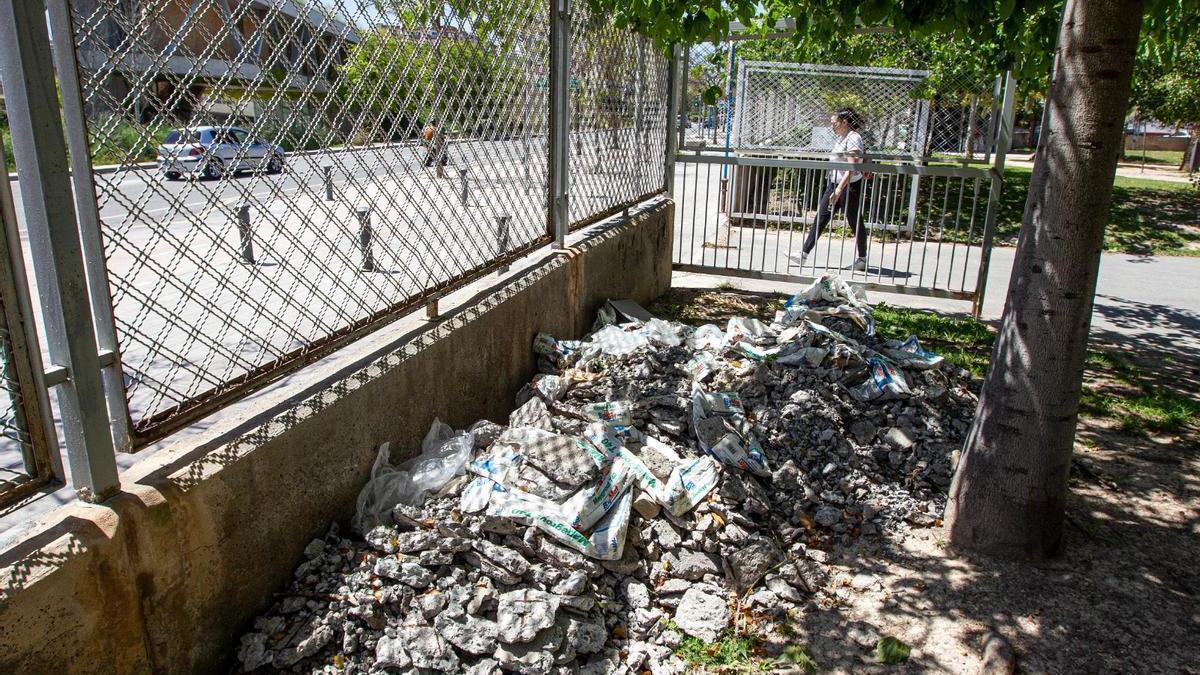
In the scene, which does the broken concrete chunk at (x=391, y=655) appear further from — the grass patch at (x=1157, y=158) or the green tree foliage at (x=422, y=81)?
the grass patch at (x=1157, y=158)

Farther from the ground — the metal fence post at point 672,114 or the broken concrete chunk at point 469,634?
the metal fence post at point 672,114

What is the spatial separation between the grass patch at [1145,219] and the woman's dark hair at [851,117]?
3488 millimetres

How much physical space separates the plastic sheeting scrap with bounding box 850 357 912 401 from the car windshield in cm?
382

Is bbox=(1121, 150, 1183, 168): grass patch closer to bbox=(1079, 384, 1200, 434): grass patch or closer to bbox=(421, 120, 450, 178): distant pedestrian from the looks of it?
bbox=(1079, 384, 1200, 434): grass patch

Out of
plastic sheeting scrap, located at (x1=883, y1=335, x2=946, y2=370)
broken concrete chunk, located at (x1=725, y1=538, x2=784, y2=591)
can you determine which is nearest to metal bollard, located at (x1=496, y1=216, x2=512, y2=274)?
broken concrete chunk, located at (x1=725, y1=538, x2=784, y2=591)

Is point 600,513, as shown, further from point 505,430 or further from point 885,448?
point 885,448

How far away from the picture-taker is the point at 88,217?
227 cm

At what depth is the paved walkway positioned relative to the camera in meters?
7.98

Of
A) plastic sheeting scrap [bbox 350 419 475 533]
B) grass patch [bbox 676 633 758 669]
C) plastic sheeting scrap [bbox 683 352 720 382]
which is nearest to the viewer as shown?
grass patch [bbox 676 633 758 669]

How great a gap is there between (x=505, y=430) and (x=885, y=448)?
2.09 meters

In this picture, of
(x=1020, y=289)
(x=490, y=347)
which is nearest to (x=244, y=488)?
(x=490, y=347)

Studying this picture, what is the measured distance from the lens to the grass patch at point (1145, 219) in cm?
1340

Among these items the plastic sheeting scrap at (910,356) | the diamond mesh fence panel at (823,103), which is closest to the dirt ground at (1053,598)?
the plastic sheeting scrap at (910,356)

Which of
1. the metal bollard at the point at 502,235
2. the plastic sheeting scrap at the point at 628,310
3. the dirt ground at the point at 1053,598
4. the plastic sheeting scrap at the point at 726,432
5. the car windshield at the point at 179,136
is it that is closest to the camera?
the car windshield at the point at 179,136
